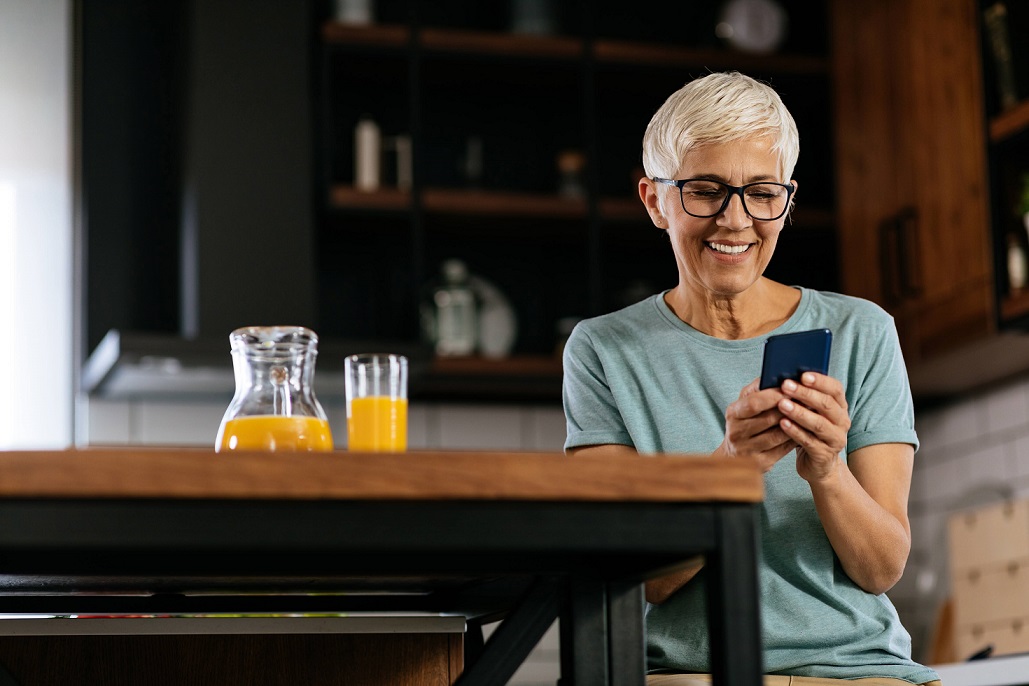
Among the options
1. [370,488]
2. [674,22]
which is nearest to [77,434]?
[674,22]

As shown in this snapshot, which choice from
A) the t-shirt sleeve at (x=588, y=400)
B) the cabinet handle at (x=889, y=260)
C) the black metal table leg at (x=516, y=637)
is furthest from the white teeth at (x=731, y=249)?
the cabinet handle at (x=889, y=260)

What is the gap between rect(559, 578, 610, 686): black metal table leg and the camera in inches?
47.5

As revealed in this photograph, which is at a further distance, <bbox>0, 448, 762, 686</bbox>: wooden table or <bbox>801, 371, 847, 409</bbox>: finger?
<bbox>801, 371, 847, 409</bbox>: finger

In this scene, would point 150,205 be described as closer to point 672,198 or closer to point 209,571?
point 672,198

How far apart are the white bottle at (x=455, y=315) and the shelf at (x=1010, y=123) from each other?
1.50m

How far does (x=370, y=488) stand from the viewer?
2.91ft

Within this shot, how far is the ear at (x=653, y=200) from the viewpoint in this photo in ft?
5.76

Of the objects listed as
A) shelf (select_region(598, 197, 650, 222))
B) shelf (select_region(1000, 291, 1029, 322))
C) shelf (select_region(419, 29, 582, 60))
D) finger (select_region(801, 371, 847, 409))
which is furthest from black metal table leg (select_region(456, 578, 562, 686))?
shelf (select_region(419, 29, 582, 60))

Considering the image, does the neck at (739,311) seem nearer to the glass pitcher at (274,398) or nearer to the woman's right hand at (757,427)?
the woman's right hand at (757,427)

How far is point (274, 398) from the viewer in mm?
1231

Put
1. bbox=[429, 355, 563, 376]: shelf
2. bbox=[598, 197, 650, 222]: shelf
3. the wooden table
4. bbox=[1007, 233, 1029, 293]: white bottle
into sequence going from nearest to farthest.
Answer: the wooden table → bbox=[1007, 233, 1029, 293]: white bottle → bbox=[429, 355, 563, 376]: shelf → bbox=[598, 197, 650, 222]: shelf

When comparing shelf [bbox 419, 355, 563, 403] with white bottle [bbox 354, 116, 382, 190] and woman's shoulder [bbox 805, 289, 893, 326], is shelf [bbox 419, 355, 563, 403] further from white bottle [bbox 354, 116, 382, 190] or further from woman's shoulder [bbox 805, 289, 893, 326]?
woman's shoulder [bbox 805, 289, 893, 326]

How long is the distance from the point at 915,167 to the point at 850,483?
2464 mm

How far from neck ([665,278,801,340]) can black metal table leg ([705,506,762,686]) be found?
0.79m
